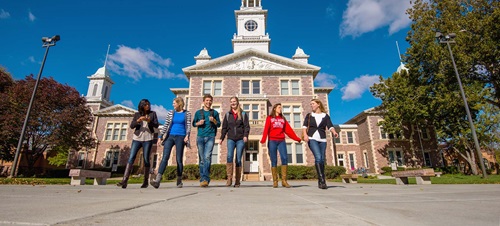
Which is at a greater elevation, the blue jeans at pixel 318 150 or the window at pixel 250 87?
the window at pixel 250 87

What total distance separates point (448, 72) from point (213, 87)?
2128 cm

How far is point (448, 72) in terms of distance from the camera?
66.4 ft

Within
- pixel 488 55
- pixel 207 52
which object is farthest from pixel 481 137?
pixel 207 52

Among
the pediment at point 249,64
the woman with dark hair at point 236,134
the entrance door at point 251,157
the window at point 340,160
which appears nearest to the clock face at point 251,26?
the pediment at point 249,64

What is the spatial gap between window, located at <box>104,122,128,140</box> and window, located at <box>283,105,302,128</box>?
2188 cm

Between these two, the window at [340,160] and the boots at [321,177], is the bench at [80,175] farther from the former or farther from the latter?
the window at [340,160]

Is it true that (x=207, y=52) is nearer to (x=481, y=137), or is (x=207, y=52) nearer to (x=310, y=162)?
(x=310, y=162)

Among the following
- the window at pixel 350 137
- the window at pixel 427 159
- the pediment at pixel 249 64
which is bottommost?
the window at pixel 427 159

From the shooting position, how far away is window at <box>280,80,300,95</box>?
1043 inches

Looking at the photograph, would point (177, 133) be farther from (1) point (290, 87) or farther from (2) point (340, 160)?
(2) point (340, 160)

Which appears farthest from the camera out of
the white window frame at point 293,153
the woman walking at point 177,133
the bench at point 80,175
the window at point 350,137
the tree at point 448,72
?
the window at point 350,137

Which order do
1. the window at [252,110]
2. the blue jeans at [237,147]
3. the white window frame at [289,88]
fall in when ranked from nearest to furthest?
1. the blue jeans at [237,147]
2. the window at [252,110]
3. the white window frame at [289,88]

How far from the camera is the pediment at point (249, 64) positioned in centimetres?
2678

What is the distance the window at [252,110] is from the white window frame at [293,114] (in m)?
2.82
